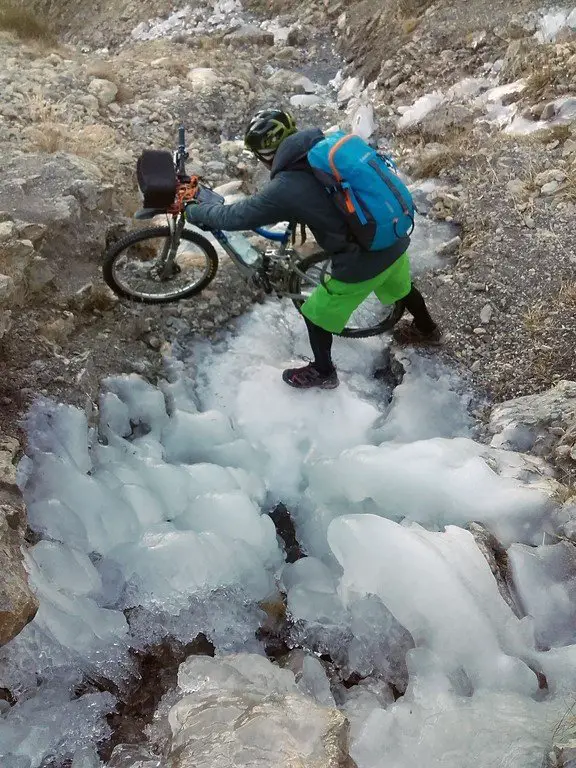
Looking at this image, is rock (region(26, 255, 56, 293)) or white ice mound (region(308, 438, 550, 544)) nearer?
white ice mound (region(308, 438, 550, 544))

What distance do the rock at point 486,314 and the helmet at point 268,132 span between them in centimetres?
216

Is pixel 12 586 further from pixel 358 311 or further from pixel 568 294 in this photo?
pixel 568 294

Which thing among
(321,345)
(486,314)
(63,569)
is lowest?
(63,569)

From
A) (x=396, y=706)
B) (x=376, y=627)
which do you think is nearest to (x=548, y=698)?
(x=396, y=706)

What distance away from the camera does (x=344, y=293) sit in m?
3.43

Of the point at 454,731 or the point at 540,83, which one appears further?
the point at 540,83

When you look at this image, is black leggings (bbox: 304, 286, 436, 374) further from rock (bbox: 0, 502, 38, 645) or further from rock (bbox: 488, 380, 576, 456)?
rock (bbox: 0, 502, 38, 645)

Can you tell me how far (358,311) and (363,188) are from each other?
1.81 metres

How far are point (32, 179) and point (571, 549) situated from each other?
4494mm

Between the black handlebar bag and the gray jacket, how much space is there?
7.2 inches

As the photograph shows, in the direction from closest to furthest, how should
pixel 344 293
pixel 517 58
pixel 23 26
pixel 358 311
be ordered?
pixel 344 293, pixel 358 311, pixel 517 58, pixel 23 26

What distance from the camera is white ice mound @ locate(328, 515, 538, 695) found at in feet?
8.09

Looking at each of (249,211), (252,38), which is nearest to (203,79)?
(252,38)

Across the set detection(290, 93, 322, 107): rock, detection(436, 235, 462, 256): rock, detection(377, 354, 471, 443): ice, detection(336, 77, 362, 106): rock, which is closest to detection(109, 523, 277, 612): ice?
detection(377, 354, 471, 443): ice
